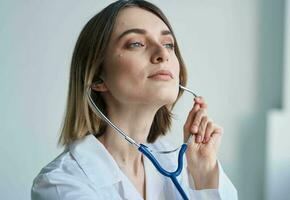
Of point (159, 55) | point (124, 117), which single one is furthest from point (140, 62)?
point (124, 117)

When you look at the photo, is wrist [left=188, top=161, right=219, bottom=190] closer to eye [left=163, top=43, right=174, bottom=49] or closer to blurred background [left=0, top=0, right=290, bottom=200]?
eye [left=163, top=43, right=174, bottom=49]

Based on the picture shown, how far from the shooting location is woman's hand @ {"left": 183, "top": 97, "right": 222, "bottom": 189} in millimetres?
1065

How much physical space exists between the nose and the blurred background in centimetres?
63

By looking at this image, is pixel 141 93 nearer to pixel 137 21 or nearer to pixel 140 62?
pixel 140 62

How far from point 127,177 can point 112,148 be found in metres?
0.09

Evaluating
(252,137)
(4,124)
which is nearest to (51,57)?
(4,124)

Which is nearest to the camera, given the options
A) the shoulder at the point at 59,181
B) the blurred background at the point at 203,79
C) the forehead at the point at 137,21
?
the shoulder at the point at 59,181

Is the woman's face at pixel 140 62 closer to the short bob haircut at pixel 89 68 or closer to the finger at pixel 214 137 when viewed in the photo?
the short bob haircut at pixel 89 68

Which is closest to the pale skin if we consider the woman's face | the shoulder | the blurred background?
the woman's face

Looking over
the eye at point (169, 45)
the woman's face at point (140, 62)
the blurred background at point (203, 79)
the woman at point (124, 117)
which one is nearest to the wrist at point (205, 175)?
the woman at point (124, 117)

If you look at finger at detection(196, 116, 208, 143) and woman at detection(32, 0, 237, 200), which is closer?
woman at detection(32, 0, 237, 200)

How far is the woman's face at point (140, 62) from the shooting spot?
3.10ft

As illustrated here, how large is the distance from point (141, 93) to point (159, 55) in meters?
0.10

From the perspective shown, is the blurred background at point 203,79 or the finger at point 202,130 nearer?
the finger at point 202,130
